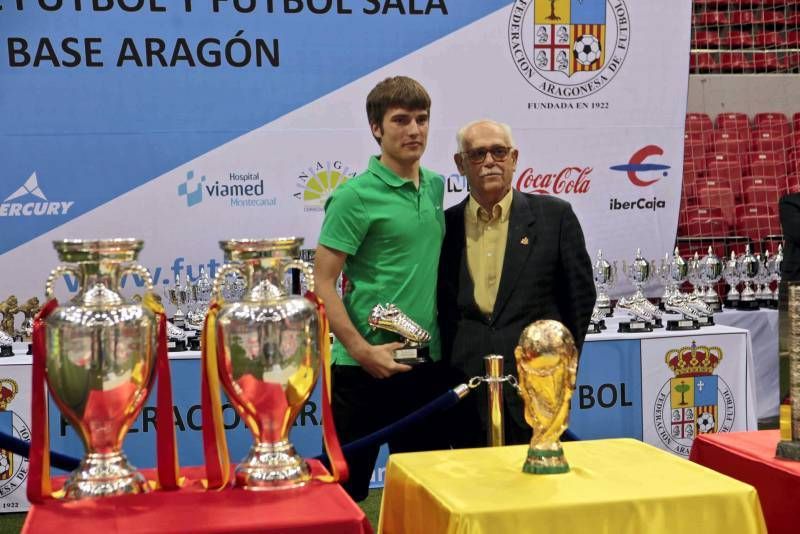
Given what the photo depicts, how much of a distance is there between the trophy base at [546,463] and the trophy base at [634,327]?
284 cm

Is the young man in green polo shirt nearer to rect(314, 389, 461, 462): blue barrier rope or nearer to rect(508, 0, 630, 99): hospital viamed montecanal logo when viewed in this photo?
rect(314, 389, 461, 462): blue barrier rope

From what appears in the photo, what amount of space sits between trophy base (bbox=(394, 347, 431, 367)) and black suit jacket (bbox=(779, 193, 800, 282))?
2.48 metres

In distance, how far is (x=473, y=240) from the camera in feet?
9.90

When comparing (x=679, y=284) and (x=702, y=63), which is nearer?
(x=679, y=284)

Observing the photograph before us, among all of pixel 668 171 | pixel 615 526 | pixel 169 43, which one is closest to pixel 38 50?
pixel 169 43

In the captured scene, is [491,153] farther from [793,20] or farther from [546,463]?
[793,20]

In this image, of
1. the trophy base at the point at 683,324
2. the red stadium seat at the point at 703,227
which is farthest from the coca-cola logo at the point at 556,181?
the red stadium seat at the point at 703,227

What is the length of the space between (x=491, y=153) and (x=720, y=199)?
17.3 ft

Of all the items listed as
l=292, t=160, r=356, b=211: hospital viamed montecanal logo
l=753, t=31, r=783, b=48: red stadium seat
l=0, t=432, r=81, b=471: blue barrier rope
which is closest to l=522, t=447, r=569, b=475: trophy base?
l=0, t=432, r=81, b=471: blue barrier rope

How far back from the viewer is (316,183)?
18.3 feet

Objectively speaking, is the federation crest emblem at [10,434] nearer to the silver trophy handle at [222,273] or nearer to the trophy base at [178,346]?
the trophy base at [178,346]

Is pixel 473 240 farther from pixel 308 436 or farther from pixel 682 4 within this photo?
pixel 682 4

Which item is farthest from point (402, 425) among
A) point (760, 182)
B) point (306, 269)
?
point (760, 182)

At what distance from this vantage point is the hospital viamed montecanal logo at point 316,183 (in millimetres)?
5566
